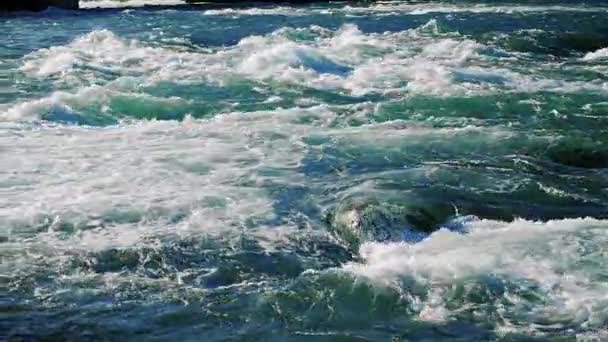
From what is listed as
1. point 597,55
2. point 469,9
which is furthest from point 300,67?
point 469,9

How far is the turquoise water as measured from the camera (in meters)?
7.41

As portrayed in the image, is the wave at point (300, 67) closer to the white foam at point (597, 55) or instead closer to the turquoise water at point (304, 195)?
the turquoise water at point (304, 195)

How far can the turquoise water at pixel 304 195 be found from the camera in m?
7.41

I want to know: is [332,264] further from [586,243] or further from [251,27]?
[251,27]

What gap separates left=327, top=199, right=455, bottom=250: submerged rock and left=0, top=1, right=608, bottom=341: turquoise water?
0.03 metres

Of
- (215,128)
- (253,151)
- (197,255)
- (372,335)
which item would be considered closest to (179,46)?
(215,128)

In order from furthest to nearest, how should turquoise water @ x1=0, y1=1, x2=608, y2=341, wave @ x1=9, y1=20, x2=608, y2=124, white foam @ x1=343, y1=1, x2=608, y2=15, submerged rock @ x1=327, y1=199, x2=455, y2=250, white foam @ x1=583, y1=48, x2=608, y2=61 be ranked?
1. white foam @ x1=343, y1=1, x2=608, y2=15
2. white foam @ x1=583, y1=48, x2=608, y2=61
3. wave @ x1=9, y1=20, x2=608, y2=124
4. submerged rock @ x1=327, y1=199, x2=455, y2=250
5. turquoise water @ x1=0, y1=1, x2=608, y2=341

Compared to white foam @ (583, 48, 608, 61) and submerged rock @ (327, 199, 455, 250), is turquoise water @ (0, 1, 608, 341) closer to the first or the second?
submerged rock @ (327, 199, 455, 250)

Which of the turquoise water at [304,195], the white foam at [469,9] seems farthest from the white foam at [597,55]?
the white foam at [469,9]

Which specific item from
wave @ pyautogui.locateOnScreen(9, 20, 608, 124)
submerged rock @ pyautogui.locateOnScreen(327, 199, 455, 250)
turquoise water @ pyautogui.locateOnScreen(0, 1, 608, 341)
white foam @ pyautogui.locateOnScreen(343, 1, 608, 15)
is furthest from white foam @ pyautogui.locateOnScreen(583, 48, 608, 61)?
submerged rock @ pyautogui.locateOnScreen(327, 199, 455, 250)

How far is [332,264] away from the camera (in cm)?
854

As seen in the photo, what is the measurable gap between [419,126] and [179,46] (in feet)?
36.6

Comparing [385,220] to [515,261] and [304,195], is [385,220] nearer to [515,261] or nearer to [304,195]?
[304,195]

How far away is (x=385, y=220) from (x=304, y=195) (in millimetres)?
1364
